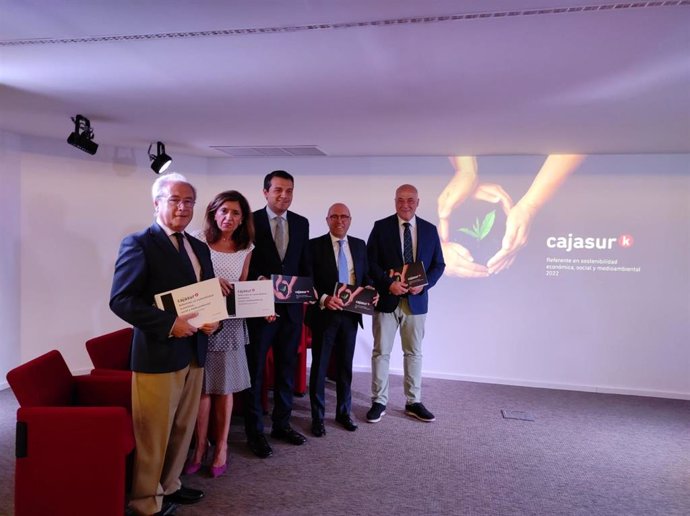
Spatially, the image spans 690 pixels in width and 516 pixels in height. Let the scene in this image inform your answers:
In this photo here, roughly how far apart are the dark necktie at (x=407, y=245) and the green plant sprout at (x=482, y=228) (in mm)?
1446

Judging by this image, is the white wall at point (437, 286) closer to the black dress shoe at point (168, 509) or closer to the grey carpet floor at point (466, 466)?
the grey carpet floor at point (466, 466)

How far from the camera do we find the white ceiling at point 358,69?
1.76m

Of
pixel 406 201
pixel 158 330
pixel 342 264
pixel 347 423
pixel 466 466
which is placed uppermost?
pixel 406 201

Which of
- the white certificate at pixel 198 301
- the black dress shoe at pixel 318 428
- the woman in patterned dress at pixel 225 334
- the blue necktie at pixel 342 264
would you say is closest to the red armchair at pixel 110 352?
the woman in patterned dress at pixel 225 334

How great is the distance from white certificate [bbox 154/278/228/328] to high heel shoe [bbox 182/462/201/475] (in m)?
1.14

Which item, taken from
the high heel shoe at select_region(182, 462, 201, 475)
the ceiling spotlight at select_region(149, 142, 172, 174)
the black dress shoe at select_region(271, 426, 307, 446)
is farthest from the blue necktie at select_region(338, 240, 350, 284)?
the ceiling spotlight at select_region(149, 142, 172, 174)

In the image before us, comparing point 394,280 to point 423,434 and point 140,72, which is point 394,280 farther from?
point 140,72

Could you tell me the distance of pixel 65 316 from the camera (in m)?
4.59

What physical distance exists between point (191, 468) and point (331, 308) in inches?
51.8

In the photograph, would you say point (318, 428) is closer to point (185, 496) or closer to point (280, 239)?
point (185, 496)

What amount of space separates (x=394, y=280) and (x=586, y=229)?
2.43 meters

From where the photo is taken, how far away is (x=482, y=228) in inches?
189

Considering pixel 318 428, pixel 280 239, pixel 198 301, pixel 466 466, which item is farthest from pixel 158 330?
pixel 466 466

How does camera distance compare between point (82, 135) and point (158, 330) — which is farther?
point (82, 135)
